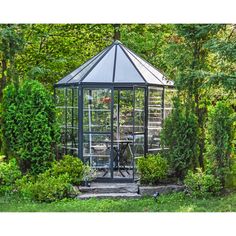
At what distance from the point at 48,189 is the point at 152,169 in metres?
1.80

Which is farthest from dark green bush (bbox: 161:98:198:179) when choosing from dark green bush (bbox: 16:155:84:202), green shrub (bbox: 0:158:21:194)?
green shrub (bbox: 0:158:21:194)

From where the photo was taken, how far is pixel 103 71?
1066 centimetres

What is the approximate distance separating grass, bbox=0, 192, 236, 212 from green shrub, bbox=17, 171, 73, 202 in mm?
137

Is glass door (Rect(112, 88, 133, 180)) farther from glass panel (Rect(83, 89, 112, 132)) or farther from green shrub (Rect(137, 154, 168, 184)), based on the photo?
green shrub (Rect(137, 154, 168, 184))

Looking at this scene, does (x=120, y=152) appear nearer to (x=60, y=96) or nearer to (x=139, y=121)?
(x=139, y=121)

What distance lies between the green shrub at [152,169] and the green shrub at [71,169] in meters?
1.01

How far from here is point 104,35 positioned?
13.9 m

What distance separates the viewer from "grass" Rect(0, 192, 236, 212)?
908cm

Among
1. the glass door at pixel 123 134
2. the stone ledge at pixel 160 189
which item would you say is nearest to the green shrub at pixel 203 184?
the stone ledge at pixel 160 189

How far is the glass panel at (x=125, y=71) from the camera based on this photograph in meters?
10.5

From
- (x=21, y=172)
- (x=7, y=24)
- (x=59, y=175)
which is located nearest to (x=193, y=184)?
(x=59, y=175)

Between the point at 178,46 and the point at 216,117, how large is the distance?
5.21 ft

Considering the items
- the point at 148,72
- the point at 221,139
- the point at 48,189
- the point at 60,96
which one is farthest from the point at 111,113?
the point at 221,139
